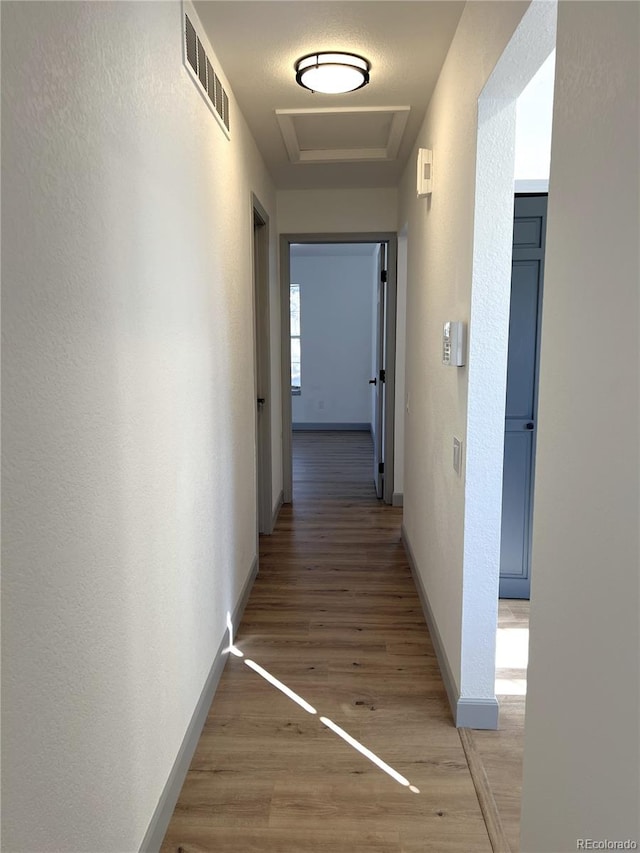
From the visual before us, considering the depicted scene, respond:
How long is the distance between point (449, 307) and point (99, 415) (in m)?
1.63

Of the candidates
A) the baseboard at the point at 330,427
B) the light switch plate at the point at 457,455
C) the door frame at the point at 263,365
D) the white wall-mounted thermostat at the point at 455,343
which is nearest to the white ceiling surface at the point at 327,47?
the door frame at the point at 263,365

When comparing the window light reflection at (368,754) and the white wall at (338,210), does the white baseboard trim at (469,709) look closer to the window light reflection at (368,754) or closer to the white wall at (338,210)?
the window light reflection at (368,754)

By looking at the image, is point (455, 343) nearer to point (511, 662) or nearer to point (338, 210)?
point (511, 662)

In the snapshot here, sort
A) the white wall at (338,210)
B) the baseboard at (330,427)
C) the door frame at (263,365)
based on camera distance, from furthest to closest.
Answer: the baseboard at (330,427)
the white wall at (338,210)
the door frame at (263,365)

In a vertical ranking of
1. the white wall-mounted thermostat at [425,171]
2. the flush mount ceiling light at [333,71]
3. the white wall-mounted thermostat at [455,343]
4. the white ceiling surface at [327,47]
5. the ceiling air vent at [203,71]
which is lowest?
the white wall-mounted thermostat at [455,343]

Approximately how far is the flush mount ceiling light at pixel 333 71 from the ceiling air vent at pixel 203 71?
0.35 meters

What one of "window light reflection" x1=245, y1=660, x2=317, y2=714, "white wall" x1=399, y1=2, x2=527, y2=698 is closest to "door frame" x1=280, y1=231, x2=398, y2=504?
"white wall" x1=399, y1=2, x2=527, y2=698

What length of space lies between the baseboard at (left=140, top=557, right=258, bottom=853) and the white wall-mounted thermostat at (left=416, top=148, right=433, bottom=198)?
228 cm

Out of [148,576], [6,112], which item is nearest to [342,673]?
[148,576]

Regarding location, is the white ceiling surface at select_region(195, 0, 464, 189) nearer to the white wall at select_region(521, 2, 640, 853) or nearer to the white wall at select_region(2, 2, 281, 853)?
the white wall at select_region(2, 2, 281, 853)

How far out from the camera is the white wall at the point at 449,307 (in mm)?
1982

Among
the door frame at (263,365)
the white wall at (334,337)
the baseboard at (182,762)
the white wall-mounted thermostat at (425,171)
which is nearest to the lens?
the baseboard at (182,762)

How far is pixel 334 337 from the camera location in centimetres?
906

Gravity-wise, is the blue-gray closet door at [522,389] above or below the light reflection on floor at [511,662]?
above
